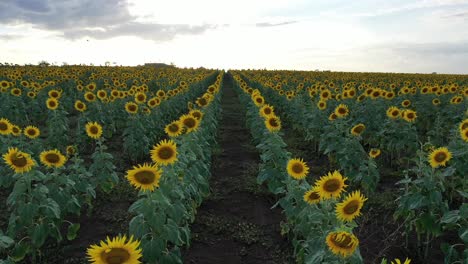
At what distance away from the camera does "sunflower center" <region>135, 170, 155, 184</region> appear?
446 centimetres

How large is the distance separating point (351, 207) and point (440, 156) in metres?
2.41

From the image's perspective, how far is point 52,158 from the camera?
612cm

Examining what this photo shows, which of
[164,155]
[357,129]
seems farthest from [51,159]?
[357,129]

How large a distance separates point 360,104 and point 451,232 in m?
6.23

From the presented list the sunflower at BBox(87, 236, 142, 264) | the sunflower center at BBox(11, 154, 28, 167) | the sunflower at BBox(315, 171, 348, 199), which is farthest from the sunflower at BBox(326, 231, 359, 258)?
the sunflower center at BBox(11, 154, 28, 167)

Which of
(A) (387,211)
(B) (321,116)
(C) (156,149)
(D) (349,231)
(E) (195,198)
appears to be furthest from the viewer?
(B) (321,116)

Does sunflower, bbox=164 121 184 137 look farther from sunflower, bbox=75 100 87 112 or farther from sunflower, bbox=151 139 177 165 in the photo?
sunflower, bbox=75 100 87 112

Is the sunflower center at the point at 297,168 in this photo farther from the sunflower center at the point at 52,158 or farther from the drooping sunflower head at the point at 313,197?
the sunflower center at the point at 52,158

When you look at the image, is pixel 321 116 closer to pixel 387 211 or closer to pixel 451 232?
pixel 387 211

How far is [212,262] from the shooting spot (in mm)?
5953

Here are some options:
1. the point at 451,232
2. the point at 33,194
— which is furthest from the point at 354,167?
the point at 33,194

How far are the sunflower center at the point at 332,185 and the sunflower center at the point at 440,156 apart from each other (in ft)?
6.73

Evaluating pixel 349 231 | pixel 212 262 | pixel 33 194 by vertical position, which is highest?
pixel 349 231

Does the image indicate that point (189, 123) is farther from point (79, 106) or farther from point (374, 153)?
point (79, 106)
